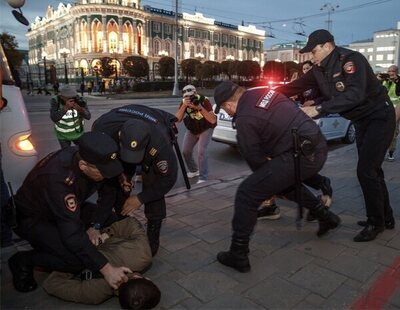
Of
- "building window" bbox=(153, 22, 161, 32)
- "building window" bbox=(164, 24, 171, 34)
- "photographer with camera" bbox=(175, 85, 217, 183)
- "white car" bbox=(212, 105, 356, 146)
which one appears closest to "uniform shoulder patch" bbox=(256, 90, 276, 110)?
"photographer with camera" bbox=(175, 85, 217, 183)

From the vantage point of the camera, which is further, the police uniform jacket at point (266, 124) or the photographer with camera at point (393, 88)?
the photographer with camera at point (393, 88)

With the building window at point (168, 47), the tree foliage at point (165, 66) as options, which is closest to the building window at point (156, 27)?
the building window at point (168, 47)

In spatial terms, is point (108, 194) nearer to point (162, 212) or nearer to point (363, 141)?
point (162, 212)

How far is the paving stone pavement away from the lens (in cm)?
276

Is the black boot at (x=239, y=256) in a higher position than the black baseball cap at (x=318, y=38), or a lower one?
lower

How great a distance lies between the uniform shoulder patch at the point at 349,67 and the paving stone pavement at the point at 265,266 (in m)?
1.59

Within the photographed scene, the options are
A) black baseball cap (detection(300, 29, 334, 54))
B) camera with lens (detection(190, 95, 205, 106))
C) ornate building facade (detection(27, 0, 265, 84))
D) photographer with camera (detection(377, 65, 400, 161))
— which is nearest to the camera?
black baseball cap (detection(300, 29, 334, 54))

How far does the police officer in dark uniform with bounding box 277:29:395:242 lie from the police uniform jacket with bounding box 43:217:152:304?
177 centimetres

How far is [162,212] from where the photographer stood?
11.1 feet

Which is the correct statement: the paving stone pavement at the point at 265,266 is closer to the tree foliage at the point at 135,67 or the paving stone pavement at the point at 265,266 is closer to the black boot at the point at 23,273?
the black boot at the point at 23,273

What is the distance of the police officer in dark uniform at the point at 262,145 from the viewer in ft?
9.71

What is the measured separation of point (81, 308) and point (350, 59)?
292cm

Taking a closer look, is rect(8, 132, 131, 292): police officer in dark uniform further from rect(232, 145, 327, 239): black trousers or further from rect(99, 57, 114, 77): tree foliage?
rect(99, 57, 114, 77): tree foliage

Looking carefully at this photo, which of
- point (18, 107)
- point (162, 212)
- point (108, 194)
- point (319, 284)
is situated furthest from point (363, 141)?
point (18, 107)
